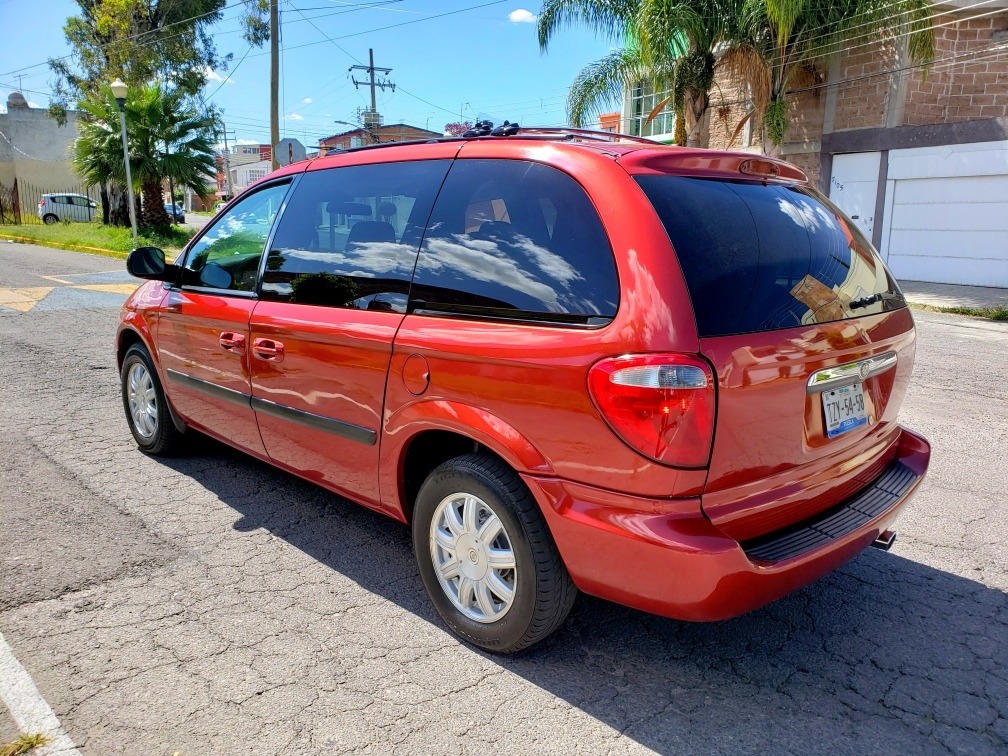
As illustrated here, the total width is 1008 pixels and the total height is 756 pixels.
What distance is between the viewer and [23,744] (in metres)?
2.26

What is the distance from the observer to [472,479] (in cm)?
262

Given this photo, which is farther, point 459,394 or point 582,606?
point 582,606

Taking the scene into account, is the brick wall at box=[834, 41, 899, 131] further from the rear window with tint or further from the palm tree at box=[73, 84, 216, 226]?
the palm tree at box=[73, 84, 216, 226]

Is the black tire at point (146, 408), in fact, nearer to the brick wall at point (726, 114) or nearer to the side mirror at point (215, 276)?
the side mirror at point (215, 276)

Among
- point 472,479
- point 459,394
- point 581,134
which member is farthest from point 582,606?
point 581,134

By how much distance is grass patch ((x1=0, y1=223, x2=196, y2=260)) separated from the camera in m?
22.0

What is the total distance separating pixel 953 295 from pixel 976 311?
2.12 metres

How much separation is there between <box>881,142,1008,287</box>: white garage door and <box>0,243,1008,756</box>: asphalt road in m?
13.4

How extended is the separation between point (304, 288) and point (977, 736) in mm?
2948

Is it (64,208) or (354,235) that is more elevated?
(64,208)

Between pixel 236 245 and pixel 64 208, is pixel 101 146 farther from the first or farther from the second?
pixel 236 245

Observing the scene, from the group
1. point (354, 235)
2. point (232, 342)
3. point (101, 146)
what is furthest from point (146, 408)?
point (101, 146)

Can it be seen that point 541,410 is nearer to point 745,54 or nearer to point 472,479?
point 472,479

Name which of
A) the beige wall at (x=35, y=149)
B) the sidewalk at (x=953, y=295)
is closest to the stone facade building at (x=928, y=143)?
the sidewalk at (x=953, y=295)
